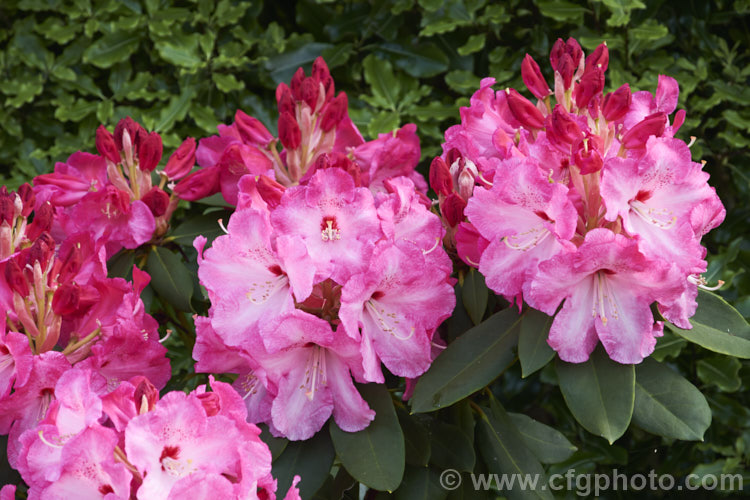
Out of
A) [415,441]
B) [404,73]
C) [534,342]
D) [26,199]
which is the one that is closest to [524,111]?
[534,342]

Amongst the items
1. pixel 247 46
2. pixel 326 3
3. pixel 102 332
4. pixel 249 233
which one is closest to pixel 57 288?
pixel 102 332

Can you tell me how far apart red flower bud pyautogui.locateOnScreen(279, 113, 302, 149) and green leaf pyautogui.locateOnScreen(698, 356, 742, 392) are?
1.19m

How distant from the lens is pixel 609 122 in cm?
101

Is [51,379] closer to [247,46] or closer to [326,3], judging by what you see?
[247,46]

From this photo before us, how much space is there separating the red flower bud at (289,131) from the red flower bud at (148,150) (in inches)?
7.7

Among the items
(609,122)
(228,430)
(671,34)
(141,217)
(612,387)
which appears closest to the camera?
(228,430)

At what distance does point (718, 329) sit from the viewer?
977mm

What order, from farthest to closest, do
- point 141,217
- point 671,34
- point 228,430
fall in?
point 671,34, point 141,217, point 228,430

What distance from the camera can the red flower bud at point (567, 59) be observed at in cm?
102

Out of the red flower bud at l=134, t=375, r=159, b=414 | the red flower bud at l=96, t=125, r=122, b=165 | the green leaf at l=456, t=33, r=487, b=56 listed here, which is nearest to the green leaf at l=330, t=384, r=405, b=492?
the red flower bud at l=134, t=375, r=159, b=414

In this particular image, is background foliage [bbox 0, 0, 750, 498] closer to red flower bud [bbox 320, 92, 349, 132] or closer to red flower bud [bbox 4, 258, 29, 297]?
red flower bud [bbox 320, 92, 349, 132]

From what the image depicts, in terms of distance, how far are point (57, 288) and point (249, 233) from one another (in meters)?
0.24

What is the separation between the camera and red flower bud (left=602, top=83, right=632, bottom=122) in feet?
3.16

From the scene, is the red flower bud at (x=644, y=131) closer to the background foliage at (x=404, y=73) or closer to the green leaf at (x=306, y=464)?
the green leaf at (x=306, y=464)
